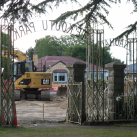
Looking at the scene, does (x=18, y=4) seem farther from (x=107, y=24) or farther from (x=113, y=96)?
(x=113, y=96)

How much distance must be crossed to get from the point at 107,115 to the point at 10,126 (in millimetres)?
4196

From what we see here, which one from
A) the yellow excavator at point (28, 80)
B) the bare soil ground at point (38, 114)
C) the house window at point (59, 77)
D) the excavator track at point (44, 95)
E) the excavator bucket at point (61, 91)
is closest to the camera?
the bare soil ground at point (38, 114)

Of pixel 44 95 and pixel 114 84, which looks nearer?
pixel 114 84

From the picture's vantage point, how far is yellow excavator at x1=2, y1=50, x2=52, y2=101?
84.4 ft

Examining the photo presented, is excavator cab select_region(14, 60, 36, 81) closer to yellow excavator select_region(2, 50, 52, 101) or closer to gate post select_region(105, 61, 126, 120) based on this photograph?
yellow excavator select_region(2, 50, 52, 101)

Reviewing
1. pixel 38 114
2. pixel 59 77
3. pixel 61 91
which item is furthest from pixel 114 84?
pixel 59 77

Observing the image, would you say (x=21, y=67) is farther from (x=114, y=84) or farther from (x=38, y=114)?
(x=114, y=84)

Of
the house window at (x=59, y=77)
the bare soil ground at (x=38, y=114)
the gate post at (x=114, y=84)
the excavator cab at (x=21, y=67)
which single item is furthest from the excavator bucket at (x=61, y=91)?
the house window at (x=59, y=77)

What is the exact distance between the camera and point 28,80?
26047 millimetres

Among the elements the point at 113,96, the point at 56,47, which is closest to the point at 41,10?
the point at 113,96

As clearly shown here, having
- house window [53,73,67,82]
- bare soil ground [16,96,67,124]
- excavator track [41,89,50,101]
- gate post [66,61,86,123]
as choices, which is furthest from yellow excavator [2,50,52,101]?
house window [53,73,67,82]

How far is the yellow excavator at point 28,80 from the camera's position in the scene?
25.7m

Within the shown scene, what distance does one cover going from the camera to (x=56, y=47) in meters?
86.8

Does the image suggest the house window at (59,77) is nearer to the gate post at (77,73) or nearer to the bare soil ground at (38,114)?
the bare soil ground at (38,114)
